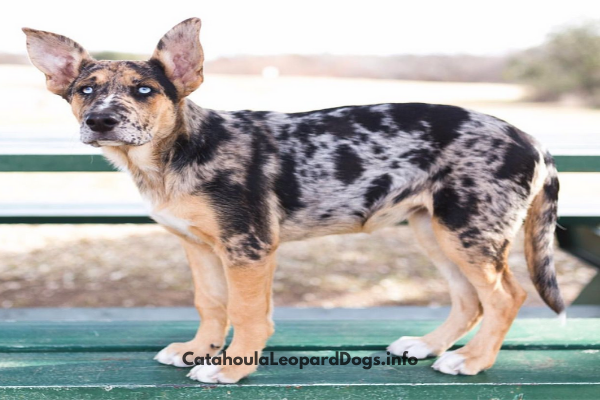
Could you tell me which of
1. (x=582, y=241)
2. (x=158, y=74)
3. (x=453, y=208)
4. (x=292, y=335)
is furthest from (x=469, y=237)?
(x=582, y=241)

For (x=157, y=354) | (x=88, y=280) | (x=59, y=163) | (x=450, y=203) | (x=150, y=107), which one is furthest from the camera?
(x=88, y=280)

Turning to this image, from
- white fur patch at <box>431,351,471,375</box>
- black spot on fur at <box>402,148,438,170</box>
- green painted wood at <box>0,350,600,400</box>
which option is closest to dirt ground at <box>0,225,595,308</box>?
green painted wood at <box>0,350,600,400</box>

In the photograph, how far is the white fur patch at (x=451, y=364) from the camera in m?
2.87

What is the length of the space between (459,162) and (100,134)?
1.39m

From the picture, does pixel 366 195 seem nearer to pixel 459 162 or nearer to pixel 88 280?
pixel 459 162

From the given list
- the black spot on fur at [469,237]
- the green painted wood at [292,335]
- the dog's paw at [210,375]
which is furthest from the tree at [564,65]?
the dog's paw at [210,375]

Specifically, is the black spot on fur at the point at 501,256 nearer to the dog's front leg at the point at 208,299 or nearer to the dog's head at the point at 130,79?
the dog's front leg at the point at 208,299

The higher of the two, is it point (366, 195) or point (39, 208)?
point (366, 195)

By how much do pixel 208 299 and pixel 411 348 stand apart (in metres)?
0.92

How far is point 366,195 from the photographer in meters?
2.93

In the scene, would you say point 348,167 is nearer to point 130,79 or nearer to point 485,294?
point 485,294

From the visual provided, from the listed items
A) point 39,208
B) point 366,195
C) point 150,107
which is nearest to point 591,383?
point 366,195

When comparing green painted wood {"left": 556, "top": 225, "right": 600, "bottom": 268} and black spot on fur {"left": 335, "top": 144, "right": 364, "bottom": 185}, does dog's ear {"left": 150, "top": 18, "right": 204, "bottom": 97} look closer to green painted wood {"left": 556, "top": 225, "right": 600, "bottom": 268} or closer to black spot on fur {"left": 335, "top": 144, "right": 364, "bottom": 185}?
black spot on fur {"left": 335, "top": 144, "right": 364, "bottom": 185}

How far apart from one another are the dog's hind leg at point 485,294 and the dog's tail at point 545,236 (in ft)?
0.45
